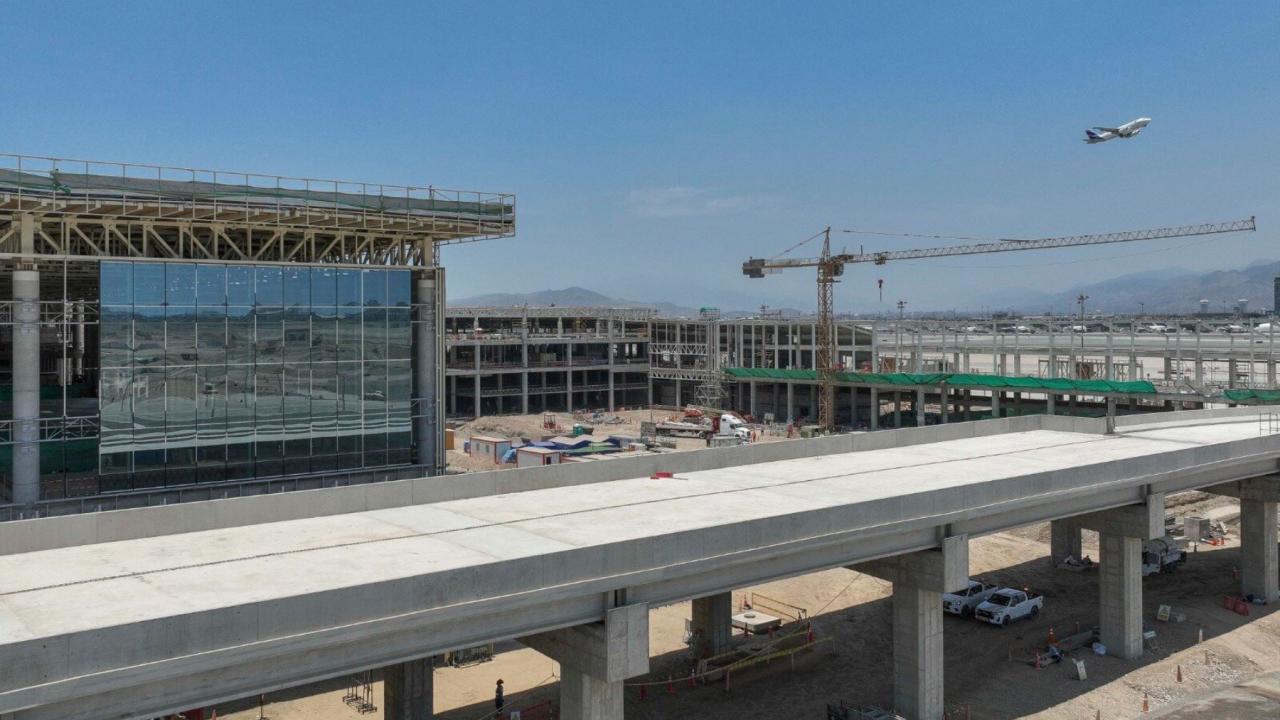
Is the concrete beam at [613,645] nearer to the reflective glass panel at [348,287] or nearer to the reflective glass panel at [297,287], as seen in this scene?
the reflective glass panel at [297,287]

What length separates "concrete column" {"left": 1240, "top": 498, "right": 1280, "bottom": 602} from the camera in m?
42.0

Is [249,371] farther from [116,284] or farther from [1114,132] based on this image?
[1114,132]

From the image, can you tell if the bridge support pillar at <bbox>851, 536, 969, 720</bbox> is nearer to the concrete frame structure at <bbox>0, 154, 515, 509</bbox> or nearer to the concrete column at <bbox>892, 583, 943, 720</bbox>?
the concrete column at <bbox>892, 583, 943, 720</bbox>

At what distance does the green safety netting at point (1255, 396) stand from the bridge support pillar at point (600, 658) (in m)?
72.0

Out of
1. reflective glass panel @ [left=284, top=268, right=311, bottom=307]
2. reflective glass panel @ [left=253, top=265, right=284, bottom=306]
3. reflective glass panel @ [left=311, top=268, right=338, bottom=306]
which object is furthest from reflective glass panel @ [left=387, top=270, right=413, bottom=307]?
reflective glass panel @ [left=253, top=265, right=284, bottom=306]

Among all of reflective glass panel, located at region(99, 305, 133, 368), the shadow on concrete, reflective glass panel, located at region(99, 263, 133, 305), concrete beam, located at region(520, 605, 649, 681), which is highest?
reflective glass panel, located at region(99, 263, 133, 305)

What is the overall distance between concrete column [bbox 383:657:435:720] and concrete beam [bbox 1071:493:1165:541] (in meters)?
22.1

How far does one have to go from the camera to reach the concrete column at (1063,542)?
48219mm

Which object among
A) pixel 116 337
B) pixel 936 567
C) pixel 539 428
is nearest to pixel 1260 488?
pixel 936 567

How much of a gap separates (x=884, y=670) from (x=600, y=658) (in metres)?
16.2

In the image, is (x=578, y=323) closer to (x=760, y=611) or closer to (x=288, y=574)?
(x=760, y=611)

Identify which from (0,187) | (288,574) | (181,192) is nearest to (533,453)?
(181,192)

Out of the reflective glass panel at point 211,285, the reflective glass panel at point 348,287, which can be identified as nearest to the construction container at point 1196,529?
the reflective glass panel at point 348,287

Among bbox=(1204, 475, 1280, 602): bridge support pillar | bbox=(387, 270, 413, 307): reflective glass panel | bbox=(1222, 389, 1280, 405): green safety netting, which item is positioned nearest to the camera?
bbox=(1204, 475, 1280, 602): bridge support pillar
